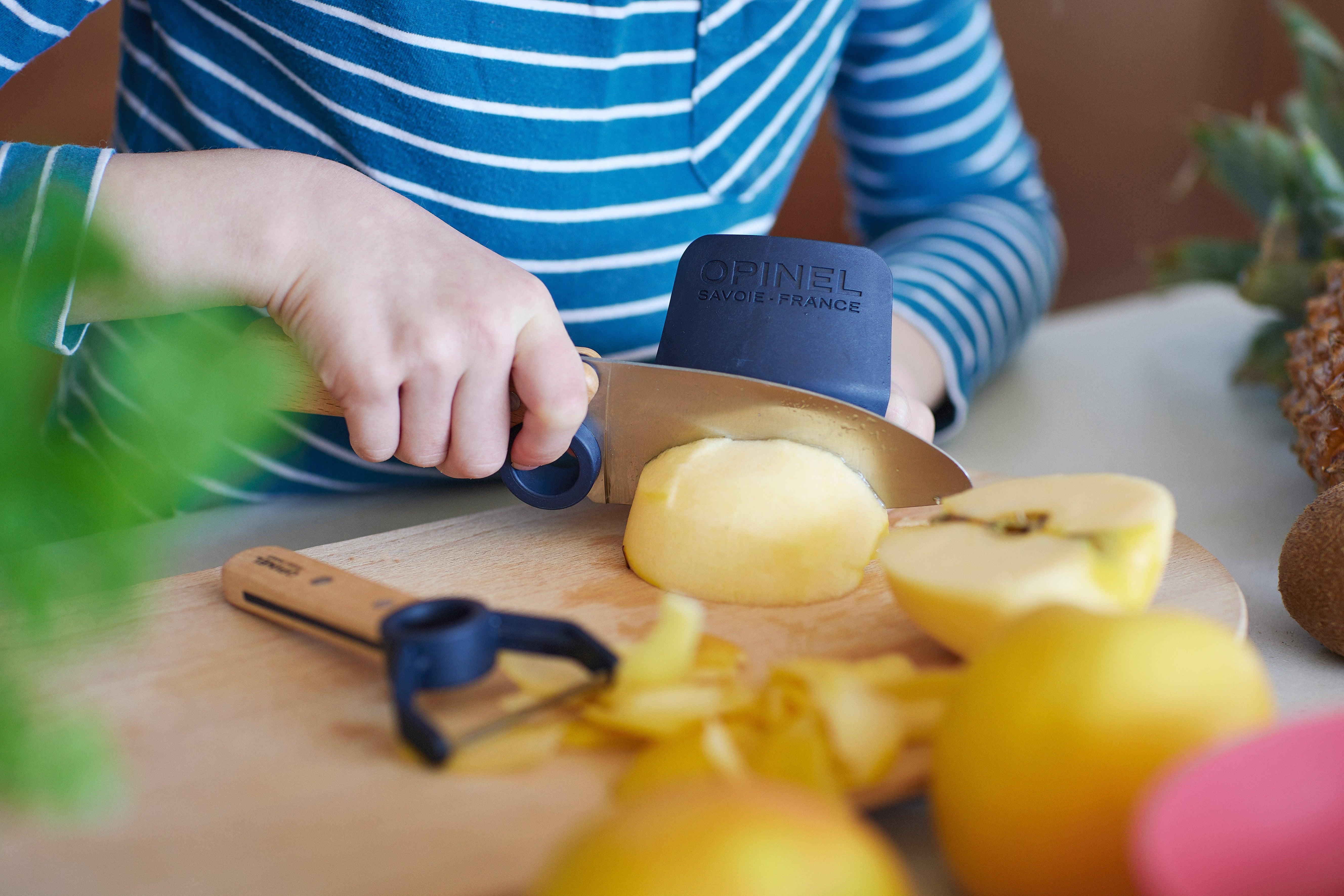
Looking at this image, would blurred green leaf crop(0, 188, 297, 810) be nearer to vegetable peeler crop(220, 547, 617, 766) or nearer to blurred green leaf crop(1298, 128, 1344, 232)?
vegetable peeler crop(220, 547, 617, 766)

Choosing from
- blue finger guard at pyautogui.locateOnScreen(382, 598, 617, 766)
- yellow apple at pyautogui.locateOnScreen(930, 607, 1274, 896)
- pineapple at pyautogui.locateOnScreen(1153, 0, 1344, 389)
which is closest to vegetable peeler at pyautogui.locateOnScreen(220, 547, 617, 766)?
blue finger guard at pyautogui.locateOnScreen(382, 598, 617, 766)

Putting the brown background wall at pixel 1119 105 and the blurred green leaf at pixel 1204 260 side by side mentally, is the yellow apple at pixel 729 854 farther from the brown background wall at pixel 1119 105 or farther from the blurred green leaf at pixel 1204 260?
the brown background wall at pixel 1119 105

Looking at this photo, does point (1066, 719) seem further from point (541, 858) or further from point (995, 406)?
point (995, 406)

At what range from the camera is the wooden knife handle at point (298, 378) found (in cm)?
75

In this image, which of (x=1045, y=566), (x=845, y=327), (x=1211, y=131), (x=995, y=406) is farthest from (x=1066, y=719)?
(x=1211, y=131)

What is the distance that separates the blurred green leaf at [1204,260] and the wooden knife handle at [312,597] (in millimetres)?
1080

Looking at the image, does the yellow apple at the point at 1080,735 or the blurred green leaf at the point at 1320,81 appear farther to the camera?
the blurred green leaf at the point at 1320,81

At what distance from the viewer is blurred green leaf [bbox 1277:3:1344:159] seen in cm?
125

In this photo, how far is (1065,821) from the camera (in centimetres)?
41

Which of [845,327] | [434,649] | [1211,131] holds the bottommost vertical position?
[434,649]

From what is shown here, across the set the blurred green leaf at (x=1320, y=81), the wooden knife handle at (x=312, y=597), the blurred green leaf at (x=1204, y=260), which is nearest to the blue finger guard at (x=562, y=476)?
the wooden knife handle at (x=312, y=597)

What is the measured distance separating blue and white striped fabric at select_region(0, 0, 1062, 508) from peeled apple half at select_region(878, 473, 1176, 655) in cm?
49

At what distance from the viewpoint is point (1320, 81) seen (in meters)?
1.28

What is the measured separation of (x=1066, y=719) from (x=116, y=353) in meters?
0.96
